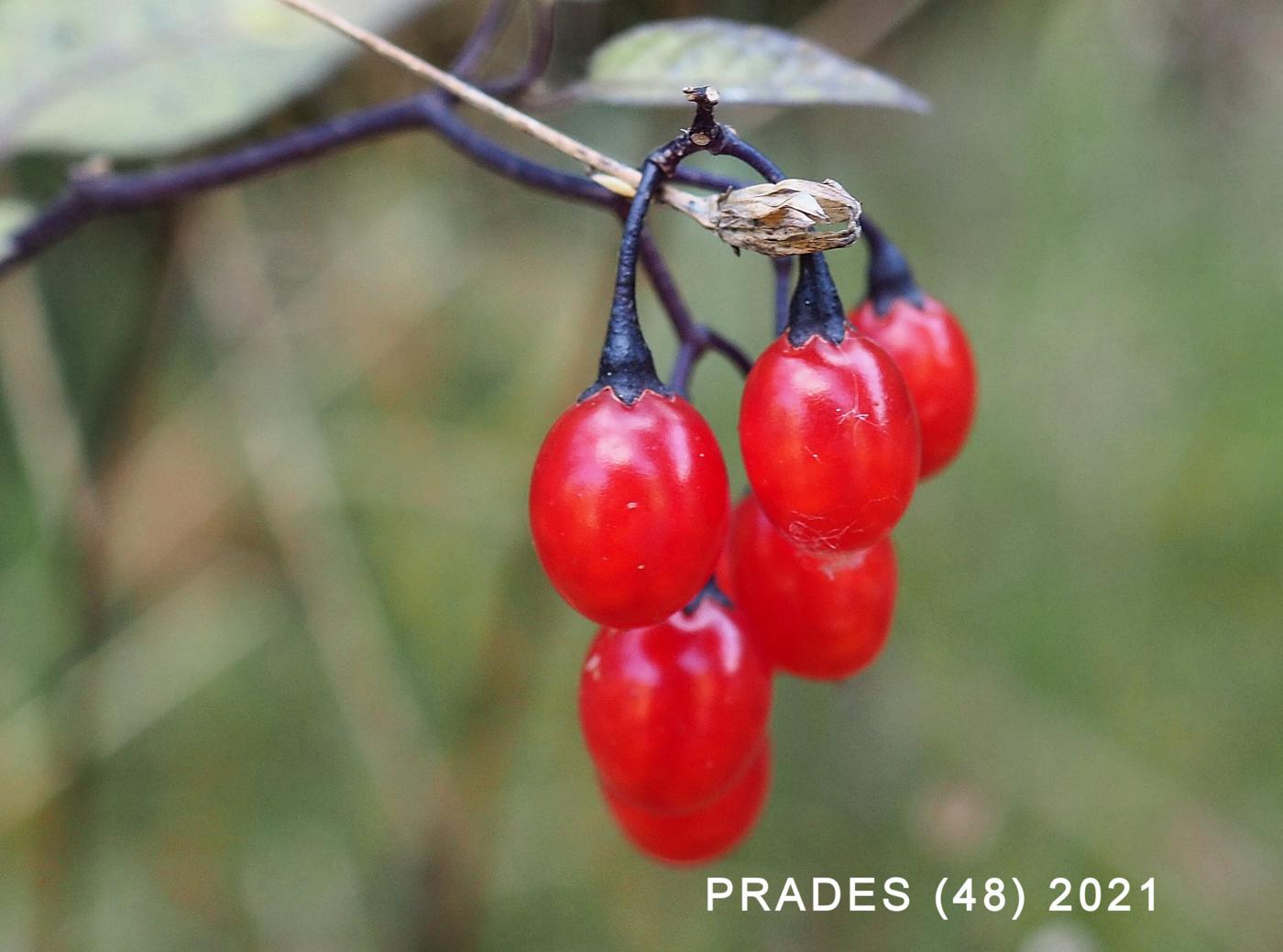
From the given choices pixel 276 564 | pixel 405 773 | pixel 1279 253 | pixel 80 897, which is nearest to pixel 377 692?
pixel 405 773

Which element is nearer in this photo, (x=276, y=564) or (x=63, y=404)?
(x=63, y=404)

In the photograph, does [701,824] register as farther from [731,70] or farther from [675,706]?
[731,70]

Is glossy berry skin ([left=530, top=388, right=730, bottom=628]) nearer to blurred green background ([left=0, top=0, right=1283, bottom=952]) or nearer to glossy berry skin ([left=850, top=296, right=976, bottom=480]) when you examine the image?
glossy berry skin ([left=850, top=296, right=976, bottom=480])

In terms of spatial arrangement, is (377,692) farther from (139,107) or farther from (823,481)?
(823,481)

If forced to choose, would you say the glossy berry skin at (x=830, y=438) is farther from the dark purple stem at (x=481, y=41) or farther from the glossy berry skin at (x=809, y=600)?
the dark purple stem at (x=481, y=41)

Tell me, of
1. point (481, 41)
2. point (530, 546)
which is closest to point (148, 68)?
point (481, 41)

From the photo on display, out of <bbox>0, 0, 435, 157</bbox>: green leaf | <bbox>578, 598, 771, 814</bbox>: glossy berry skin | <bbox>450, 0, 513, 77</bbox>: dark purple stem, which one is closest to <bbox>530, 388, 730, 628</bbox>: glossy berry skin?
<bbox>578, 598, 771, 814</bbox>: glossy berry skin

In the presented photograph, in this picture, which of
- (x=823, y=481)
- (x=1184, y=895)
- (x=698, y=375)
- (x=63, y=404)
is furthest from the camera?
(x=698, y=375)
